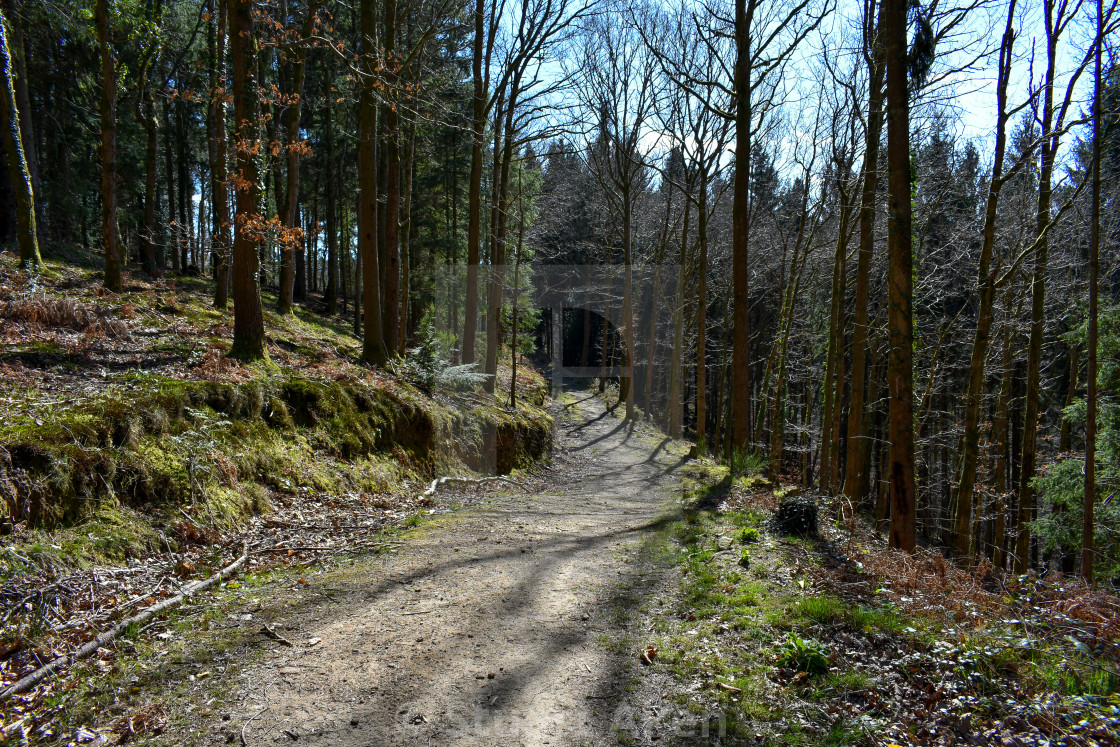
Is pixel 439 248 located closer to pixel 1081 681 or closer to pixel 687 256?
pixel 687 256

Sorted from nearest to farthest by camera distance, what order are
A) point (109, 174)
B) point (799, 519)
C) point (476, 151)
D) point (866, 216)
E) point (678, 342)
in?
point (799, 519) < point (109, 174) < point (866, 216) < point (476, 151) < point (678, 342)

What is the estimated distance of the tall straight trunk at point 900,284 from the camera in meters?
6.99

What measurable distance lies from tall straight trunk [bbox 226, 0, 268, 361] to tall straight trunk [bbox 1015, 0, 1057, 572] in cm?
1249

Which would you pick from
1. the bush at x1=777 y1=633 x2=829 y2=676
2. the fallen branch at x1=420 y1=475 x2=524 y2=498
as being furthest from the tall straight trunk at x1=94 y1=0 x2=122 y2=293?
the bush at x1=777 y1=633 x2=829 y2=676

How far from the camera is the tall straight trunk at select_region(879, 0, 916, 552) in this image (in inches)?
275

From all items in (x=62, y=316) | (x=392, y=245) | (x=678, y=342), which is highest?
(x=392, y=245)

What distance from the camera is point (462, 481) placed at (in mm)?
10617

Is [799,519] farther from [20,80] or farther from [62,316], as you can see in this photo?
[20,80]

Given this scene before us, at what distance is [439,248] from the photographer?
2322cm

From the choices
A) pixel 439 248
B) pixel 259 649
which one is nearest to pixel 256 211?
pixel 259 649

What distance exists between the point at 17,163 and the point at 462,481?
974cm

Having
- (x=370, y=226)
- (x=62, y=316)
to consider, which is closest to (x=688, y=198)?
(x=370, y=226)

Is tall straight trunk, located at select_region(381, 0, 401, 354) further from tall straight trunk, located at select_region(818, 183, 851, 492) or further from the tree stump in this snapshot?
tall straight trunk, located at select_region(818, 183, 851, 492)

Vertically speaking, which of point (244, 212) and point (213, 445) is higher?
point (244, 212)
